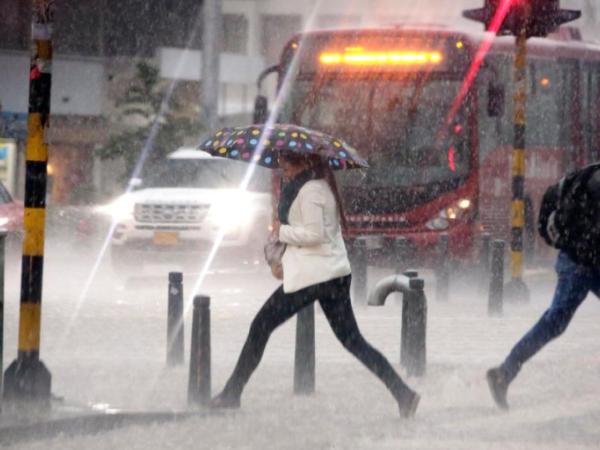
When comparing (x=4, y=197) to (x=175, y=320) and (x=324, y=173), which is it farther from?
(x=324, y=173)

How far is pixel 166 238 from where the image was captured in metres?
20.2

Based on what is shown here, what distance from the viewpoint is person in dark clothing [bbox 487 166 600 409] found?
870cm

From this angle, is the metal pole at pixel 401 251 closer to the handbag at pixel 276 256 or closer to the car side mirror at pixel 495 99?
the car side mirror at pixel 495 99

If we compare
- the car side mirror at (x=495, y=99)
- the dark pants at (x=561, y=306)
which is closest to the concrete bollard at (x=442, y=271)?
the car side mirror at (x=495, y=99)

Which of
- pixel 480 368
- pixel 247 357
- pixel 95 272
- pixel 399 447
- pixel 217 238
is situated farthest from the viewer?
pixel 95 272

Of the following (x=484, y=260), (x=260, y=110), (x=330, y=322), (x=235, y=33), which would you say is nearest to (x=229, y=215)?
(x=260, y=110)

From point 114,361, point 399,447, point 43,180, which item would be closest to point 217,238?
point 114,361

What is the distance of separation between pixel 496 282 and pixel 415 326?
17.1 feet

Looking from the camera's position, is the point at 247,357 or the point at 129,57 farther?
the point at 129,57

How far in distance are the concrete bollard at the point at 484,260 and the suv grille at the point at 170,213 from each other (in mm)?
3568

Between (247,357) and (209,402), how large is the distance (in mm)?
410

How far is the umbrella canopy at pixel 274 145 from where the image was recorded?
28.8 feet

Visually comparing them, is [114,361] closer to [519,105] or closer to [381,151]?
[519,105]

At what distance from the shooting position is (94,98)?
4831 centimetres
